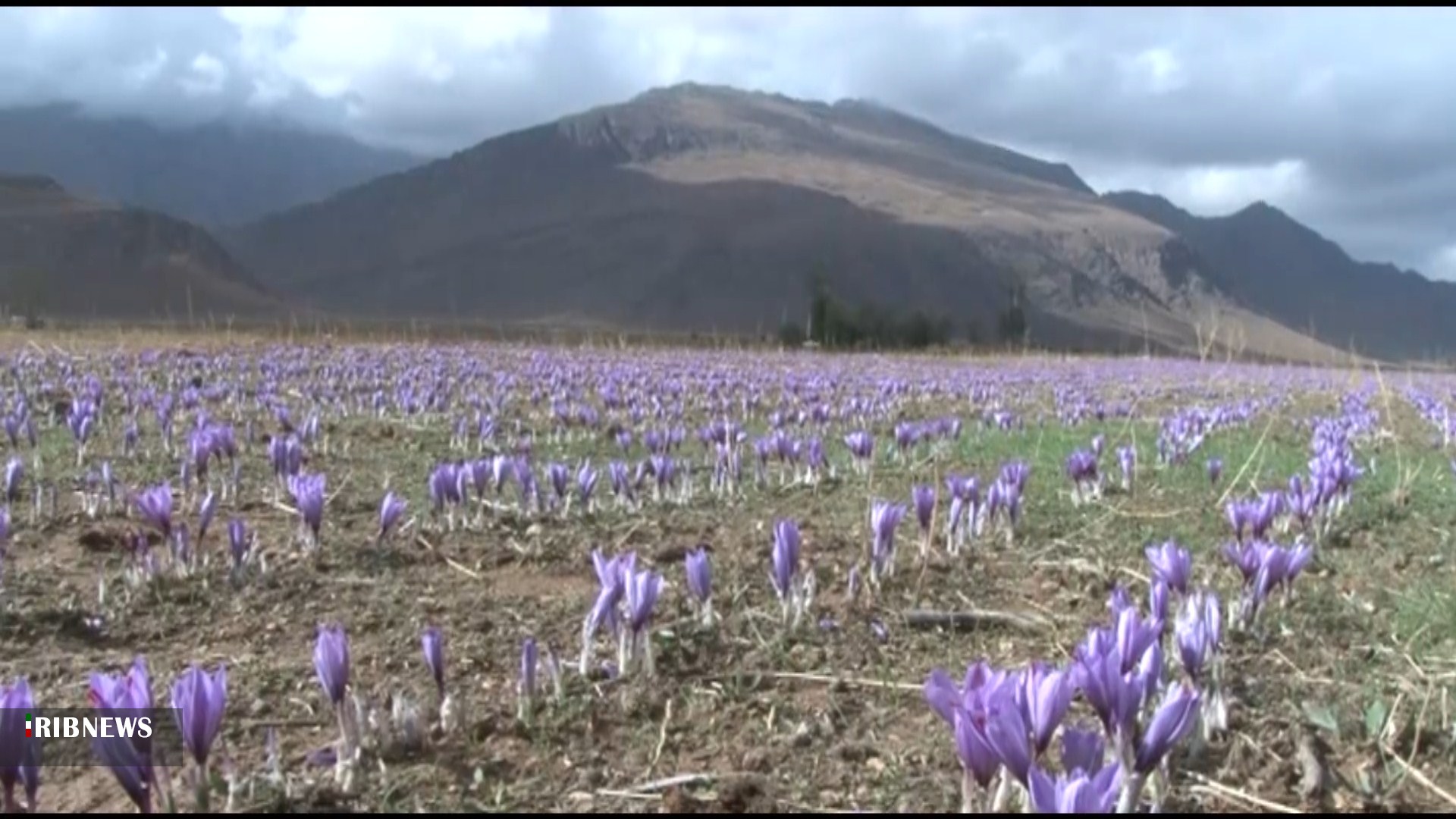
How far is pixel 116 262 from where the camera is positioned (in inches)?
3861

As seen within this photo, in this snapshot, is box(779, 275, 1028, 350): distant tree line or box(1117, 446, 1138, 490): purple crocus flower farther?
box(779, 275, 1028, 350): distant tree line

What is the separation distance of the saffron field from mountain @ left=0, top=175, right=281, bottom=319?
86538mm

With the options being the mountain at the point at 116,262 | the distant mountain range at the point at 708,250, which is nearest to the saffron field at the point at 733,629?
the mountain at the point at 116,262

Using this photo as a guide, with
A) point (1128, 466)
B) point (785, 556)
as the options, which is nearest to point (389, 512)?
point (785, 556)

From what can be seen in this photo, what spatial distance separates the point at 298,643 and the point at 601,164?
187 metres

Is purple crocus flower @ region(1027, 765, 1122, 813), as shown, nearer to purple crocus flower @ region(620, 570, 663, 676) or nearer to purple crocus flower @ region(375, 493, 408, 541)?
purple crocus flower @ region(620, 570, 663, 676)

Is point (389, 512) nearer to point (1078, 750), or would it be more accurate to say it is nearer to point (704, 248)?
point (1078, 750)

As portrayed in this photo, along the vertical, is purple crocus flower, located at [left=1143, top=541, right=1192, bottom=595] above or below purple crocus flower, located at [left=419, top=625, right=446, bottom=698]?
above

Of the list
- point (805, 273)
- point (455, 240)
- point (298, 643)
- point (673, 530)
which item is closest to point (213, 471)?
point (673, 530)

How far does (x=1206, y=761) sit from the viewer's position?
268cm

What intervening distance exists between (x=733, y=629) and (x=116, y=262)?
106 m

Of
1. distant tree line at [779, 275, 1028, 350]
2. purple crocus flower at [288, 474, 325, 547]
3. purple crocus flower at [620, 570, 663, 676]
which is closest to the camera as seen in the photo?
purple crocus flower at [620, 570, 663, 676]

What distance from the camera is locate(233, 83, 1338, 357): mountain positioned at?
430 feet

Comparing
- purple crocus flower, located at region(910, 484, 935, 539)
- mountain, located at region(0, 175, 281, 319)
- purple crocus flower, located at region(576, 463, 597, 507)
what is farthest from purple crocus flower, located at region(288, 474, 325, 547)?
mountain, located at region(0, 175, 281, 319)
